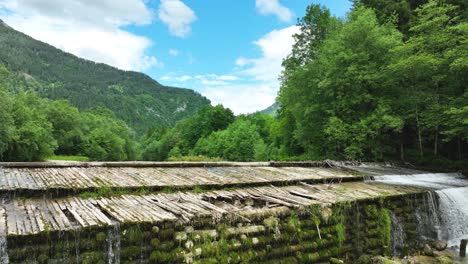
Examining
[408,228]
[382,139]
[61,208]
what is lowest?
[408,228]

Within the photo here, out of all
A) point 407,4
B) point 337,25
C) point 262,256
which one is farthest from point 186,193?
point 407,4

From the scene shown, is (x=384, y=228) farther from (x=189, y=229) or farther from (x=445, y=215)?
(x=189, y=229)

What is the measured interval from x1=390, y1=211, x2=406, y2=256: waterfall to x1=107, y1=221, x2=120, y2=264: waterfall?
780 cm

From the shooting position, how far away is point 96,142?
69.8 metres

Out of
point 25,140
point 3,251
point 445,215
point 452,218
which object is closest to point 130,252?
point 3,251

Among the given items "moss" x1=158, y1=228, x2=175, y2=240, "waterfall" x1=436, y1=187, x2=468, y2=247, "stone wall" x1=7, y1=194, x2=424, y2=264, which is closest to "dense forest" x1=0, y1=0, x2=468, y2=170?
"waterfall" x1=436, y1=187, x2=468, y2=247

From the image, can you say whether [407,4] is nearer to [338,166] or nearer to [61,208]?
[338,166]

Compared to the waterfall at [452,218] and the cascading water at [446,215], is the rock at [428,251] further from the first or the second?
the waterfall at [452,218]

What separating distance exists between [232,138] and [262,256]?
2046 inches

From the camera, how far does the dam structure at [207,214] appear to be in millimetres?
5961

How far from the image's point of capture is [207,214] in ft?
22.9

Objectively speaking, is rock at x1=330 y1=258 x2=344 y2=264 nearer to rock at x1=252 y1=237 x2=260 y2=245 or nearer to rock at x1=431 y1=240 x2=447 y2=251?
rock at x1=252 y1=237 x2=260 y2=245

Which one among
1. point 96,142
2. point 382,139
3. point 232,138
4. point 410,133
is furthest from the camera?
point 96,142

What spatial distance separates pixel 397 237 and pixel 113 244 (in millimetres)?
8228
